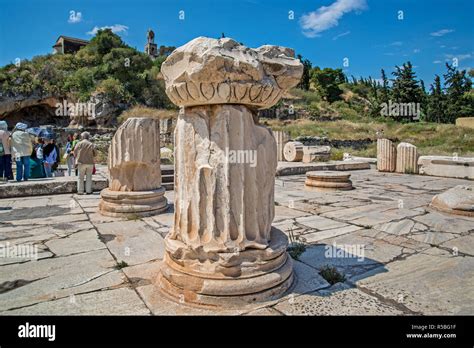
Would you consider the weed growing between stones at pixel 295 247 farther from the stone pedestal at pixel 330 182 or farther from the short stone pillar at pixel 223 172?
the stone pedestal at pixel 330 182

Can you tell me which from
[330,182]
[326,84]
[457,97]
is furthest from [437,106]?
[330,182]

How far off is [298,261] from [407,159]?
29.0 ft

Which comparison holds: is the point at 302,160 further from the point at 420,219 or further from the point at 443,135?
the point at 443,135

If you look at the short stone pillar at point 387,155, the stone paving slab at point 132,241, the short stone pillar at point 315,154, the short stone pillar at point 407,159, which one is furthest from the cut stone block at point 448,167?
the stone paving slab at point 132,241

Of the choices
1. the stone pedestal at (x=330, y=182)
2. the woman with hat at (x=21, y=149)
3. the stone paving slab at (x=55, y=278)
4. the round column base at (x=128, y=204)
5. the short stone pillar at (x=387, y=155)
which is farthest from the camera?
the short stone pillar at (x=387, y=155)

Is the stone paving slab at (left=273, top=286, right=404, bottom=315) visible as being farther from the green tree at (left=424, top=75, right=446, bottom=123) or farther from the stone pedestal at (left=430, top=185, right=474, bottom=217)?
the green tree at (left=424, top=75, right=446, bottom=123)

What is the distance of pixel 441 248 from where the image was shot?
11.0 feet

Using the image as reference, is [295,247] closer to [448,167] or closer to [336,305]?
[336,305]

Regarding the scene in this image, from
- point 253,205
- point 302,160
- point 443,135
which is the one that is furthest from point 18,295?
point 443,135

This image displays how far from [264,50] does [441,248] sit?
2816 millimetres

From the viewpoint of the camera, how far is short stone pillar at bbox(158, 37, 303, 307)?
2127 mm

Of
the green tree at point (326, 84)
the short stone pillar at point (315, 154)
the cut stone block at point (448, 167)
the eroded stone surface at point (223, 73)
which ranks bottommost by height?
the cut stone block at point (448, 167)

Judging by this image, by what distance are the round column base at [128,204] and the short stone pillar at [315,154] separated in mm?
8889

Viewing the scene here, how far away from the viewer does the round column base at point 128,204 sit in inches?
181
